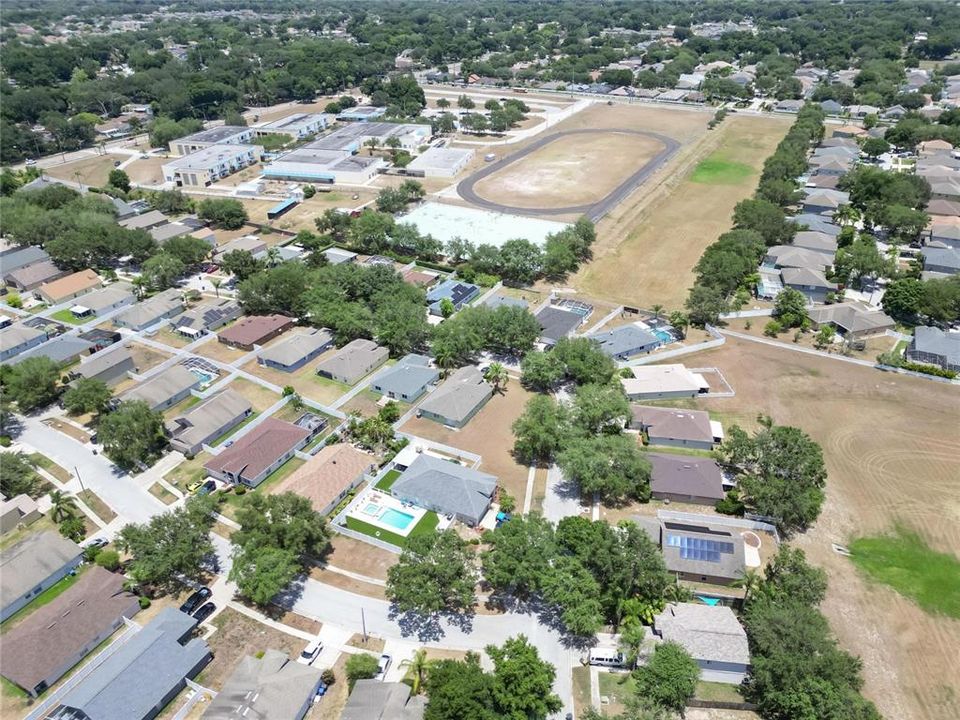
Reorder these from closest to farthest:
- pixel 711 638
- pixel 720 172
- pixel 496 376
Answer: pixel 711 638 → pixel 496 376 → pixel 720 172

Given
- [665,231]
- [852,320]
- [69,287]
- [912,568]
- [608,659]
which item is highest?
[69,287]

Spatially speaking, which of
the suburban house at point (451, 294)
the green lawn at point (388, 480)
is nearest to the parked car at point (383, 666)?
the green lawn at point (388, 480)

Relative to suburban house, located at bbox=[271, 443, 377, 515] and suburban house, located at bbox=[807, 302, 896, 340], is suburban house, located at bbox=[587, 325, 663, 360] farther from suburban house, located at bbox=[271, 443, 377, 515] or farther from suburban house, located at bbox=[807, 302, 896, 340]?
suburban house, located at bbox=[271, 443, 377, 515]

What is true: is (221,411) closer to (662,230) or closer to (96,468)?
(96,468)

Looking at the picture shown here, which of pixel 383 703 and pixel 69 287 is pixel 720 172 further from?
pixel 383 703

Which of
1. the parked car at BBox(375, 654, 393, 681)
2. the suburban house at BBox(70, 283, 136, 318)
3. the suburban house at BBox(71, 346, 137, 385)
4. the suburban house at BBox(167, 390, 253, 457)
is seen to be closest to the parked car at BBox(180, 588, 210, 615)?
the parked car at BBox(375, 654, 393, 681)

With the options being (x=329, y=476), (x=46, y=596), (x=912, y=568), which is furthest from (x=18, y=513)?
(x=912, y=568)
